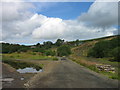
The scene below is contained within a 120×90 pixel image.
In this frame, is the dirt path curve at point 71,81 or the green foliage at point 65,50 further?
the green foliage at point 65,50

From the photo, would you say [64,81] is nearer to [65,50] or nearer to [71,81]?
[71,81]

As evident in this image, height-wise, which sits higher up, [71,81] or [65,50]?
[71,81]

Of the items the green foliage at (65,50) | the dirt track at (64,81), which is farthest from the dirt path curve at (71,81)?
the green foliage at (65,50)

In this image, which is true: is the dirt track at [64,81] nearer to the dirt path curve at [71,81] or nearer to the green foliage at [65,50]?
the dirt path curve at [71,81]

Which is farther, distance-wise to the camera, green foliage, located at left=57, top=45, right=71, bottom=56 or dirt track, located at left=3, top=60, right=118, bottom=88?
green foliage, located at left=57, top=45, right=71, bottom=56

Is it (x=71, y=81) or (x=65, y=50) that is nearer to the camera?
(x=71, y=81)

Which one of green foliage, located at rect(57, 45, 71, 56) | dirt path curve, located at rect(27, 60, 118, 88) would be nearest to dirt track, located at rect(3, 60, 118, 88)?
dirt path curve, located at rect(27, 60, 118, 88)

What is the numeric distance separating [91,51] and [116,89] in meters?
91.6

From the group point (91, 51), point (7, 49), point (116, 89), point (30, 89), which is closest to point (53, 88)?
point (30, 89)

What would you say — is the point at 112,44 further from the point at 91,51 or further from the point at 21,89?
the point at 21,89

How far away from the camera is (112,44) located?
96875mm

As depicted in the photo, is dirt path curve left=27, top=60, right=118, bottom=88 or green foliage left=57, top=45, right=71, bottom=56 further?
green foliage left=57, top=45, right=71, bottom=56

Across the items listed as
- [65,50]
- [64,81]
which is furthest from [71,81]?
[65,50]

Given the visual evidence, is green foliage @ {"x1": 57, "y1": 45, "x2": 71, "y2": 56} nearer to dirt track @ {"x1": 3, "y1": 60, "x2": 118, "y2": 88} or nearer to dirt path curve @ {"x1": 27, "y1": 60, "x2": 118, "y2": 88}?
dirt track @ {"x1": 3, "y1": 60, "x2": 118, "y2": 88}
